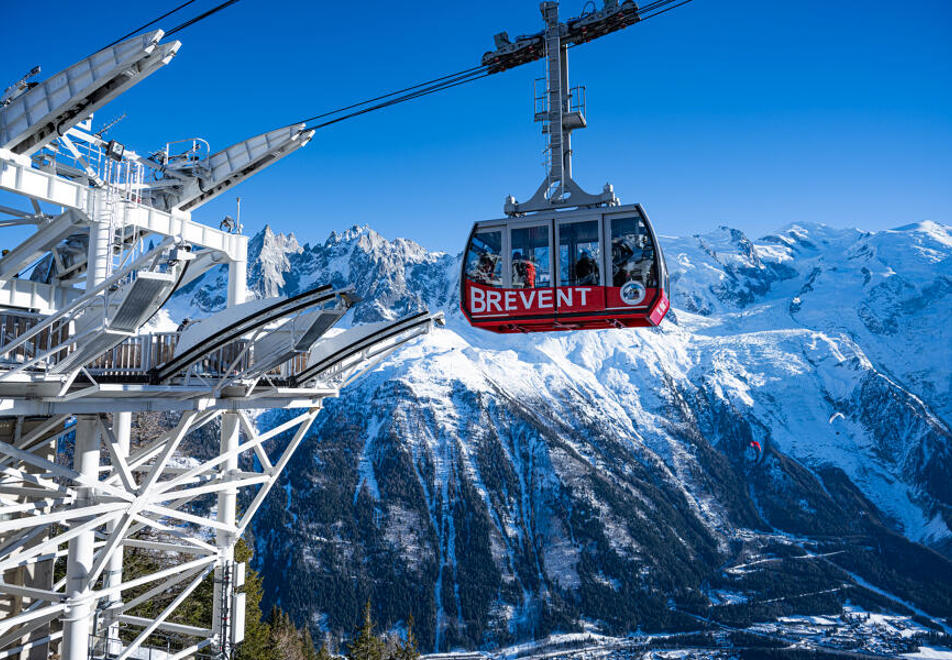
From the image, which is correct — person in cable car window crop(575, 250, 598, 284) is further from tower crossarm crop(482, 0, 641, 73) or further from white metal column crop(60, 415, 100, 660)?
white metal column crop(60, 415, 100, 660)

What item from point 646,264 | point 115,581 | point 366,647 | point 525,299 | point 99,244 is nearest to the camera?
point 99,244

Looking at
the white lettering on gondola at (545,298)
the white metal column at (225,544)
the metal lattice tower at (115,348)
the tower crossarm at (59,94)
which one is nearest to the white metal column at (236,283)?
the metal lattice tower at (115,348)

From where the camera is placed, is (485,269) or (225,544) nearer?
(485,269)

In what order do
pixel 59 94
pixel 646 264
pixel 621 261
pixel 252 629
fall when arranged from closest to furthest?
pixel 59 94, pixel 646 264, pixel 621 261, pixel 252 629

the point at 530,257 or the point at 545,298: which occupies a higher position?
the point at 530,257

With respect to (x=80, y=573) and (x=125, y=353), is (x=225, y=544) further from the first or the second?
(x=125, y=353)

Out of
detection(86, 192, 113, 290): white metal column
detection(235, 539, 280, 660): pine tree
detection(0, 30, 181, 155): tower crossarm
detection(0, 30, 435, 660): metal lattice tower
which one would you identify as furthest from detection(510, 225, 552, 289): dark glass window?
detection(235, 539, 280, 660): pine tree

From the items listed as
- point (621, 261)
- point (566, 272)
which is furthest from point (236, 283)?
point (621, 261)

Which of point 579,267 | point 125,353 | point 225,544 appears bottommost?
point 225,544
